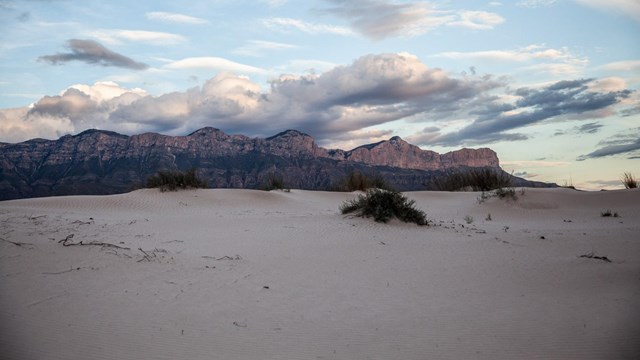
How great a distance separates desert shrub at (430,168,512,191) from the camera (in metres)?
Answer: 16.9

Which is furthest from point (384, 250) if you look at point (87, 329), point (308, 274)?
point (87, 329)

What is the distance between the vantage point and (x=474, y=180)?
18.1 m

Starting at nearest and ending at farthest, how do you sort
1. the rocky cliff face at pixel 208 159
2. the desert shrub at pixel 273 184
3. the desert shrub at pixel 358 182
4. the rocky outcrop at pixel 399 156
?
the desert shrub at pixel 273 184 → the desert shrub at pixel 358 182 → the rocky cliff face at pixel 208 159 → the rocky outcrop at pixel 399 156

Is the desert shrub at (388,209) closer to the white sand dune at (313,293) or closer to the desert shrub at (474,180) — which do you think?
the white sand dune at (313,293)

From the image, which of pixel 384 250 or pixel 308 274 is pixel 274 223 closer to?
pixel 384 250

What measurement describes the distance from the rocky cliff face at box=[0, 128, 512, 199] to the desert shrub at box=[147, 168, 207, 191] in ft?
211

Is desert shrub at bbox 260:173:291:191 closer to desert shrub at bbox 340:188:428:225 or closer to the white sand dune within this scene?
desert shrub at bbox 340:188:428:225

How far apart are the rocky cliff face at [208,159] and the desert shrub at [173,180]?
64.3m

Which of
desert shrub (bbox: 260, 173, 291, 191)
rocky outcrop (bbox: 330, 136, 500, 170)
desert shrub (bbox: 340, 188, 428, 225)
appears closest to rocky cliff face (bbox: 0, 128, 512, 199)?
rocky outcrop (bbox: 330, 136, 500, 170)

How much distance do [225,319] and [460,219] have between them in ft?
25.7

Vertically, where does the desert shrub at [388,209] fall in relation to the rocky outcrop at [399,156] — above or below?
below

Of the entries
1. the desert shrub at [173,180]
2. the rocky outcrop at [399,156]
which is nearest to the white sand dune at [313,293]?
the desert shrub at [173,180]

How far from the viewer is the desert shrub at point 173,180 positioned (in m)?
13.0

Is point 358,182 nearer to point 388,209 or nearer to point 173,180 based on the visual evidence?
point 173,180
